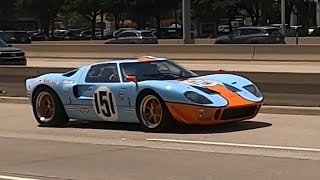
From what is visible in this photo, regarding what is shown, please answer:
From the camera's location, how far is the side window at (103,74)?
1356 centimetres

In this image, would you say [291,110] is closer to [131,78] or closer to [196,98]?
[196,98]

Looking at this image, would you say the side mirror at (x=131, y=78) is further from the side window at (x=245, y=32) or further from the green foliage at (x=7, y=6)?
the green foliage at (x=7, y=6)

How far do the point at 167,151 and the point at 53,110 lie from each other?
13.9 feet

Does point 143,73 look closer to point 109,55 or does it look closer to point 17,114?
point 17,114

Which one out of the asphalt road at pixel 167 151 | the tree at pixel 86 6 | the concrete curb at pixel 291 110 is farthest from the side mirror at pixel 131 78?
the tree at pixel 86 6

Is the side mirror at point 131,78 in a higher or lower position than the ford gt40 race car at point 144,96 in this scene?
higher

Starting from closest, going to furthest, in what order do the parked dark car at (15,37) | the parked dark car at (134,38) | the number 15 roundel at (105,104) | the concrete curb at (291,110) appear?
the number 15 roundel at (105,104)
the concrete curb at (291,110)
the parked dark car at (134,38)
the parked dark car at (15,37)

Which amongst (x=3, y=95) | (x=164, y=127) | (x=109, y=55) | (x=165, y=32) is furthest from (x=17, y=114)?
(x=165, y=32)

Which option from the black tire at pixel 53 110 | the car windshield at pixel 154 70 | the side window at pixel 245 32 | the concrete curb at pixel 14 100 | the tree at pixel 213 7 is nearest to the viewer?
the car windshield at pixel 154 70

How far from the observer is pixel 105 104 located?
44.3ft

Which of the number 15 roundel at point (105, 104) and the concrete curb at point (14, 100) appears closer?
the number 15 roundel at point (105, 104)

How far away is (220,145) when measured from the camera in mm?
11195

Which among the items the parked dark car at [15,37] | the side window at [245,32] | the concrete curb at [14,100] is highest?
the side window at [245,32]

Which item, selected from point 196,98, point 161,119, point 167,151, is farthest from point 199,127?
point 167,151
